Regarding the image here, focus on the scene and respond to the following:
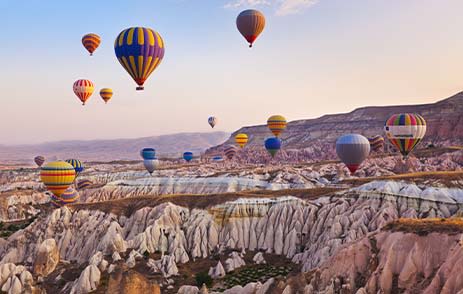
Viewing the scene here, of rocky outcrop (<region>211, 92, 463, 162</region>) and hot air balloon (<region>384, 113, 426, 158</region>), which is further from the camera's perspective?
rocky outcrop (<region>211, 92, 463, 162</region>)

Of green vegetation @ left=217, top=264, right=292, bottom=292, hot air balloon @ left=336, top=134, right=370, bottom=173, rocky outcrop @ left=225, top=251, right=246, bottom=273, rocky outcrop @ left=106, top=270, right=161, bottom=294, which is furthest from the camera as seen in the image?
hot air balloon @ left=336, top=134, right=370, bottom=173

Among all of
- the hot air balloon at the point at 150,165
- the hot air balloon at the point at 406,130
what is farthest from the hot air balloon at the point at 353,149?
the hot air balloon at the point at 150,165

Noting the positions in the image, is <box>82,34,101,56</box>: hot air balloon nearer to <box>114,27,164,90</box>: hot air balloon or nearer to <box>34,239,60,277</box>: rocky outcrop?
<box>114,27,164,90</box>: hot air balloon

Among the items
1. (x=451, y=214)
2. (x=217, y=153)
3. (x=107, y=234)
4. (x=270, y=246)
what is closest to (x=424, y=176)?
(x=451, y=214)

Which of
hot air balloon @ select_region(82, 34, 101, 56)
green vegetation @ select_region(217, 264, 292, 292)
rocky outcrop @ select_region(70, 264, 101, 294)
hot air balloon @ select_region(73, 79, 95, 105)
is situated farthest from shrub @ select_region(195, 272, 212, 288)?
hot air balloon @ select_region(82, 34, 101, 56)

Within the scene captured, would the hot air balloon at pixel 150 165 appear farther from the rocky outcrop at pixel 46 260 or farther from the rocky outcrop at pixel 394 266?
the rocky outcrop at pixel 394 266

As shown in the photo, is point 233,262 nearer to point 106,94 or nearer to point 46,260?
point 46,260

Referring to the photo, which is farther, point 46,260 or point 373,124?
point 373,124

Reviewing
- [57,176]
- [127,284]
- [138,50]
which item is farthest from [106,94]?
[127,284]
